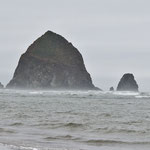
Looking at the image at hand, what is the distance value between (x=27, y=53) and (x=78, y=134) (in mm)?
166524

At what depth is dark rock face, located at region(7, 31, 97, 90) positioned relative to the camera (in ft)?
548

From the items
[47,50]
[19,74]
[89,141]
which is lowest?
[89,141]

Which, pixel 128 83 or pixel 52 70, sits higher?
pixel 52 70

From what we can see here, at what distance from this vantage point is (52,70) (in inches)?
A: 6747

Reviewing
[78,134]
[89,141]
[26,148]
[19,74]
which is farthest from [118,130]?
[19,74]

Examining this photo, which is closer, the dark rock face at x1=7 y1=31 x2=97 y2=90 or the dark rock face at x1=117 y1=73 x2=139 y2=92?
the dark rock face at x1=7 y1=31 x2=97 y2=90

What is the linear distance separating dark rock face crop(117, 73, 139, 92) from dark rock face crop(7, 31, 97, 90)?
12637mm

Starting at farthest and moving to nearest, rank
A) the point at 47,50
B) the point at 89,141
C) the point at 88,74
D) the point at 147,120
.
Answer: the point at 47,50 < the point at 88,74 < the point at 147,120 < the point at 89,141

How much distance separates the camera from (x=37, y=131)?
2055cm

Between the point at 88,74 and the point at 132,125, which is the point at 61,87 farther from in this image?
the point at 132,125

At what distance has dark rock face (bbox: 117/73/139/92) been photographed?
169 meters

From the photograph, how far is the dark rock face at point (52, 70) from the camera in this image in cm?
16700

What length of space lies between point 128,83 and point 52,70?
3347 centimetres

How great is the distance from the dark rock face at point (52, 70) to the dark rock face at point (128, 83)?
1264 cm
